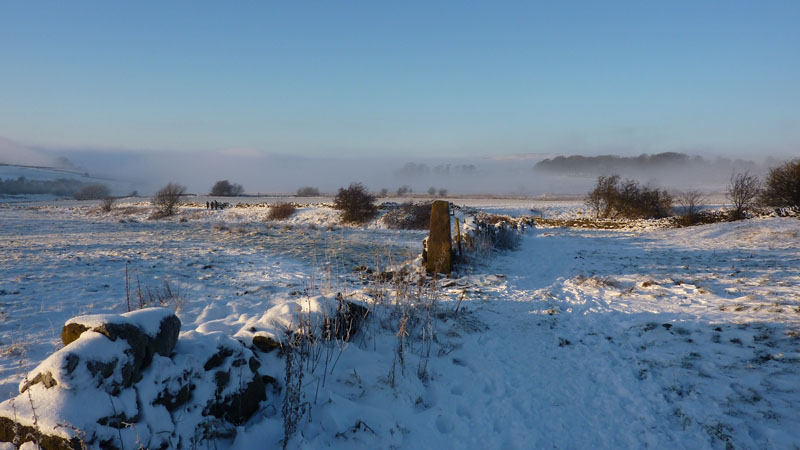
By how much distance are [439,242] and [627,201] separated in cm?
2586

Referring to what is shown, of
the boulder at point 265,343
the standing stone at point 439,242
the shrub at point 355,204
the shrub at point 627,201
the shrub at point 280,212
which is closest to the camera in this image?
the boulder at point 265,343

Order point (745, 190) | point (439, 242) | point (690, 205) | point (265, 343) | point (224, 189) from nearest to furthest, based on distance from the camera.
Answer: point (265, 343), point (439, 242), point (745, 190), point (690, 205), point (224, 189)

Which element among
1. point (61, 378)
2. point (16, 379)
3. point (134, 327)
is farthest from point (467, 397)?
point (16, 379)

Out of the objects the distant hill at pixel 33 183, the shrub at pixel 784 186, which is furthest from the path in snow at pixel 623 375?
the distant hill at pixel 33 183

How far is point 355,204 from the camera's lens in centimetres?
2548

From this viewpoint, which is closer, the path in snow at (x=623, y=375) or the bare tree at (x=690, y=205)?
the path in snow at (x=623, y=375)

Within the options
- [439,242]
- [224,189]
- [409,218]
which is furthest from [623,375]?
[224,189]

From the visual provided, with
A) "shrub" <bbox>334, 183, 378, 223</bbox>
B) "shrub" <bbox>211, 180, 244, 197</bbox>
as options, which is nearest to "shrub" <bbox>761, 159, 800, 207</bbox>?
"shrub" <bbox>334, 183, 378, 223</bbox>

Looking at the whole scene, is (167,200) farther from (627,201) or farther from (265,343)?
(627,201)

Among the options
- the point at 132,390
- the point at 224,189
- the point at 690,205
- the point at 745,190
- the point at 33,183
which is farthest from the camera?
the point at 33,183

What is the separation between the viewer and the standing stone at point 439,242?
27.9 feet

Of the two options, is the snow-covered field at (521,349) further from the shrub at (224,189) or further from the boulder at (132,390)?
the shrub at (224,189)

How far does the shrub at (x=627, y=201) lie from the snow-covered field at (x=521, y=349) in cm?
2061

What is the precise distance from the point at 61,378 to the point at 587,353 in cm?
478
